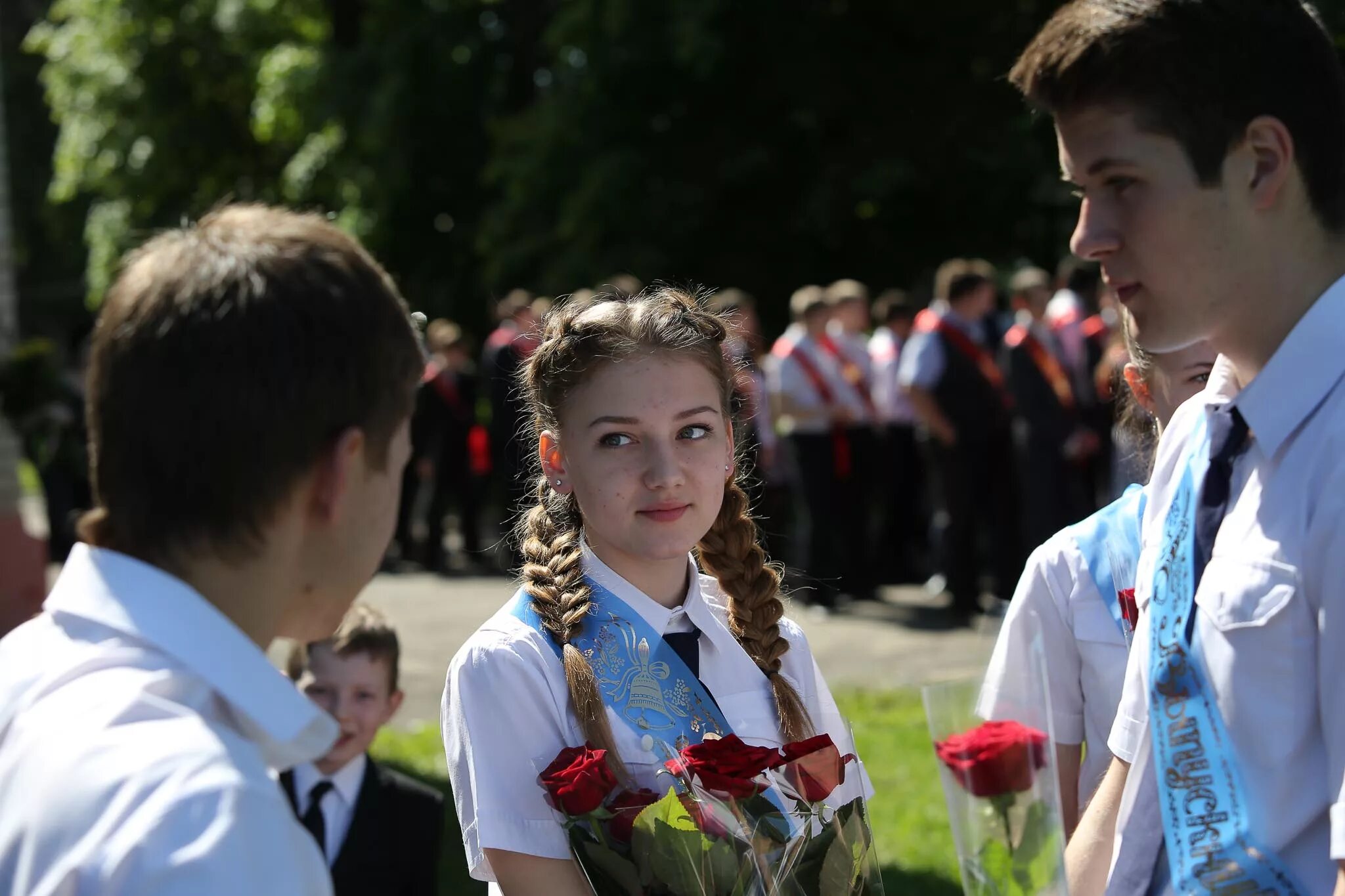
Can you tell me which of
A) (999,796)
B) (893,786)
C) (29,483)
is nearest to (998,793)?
(999,796)

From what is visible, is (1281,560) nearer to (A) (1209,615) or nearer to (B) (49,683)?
(A) (1209,615)

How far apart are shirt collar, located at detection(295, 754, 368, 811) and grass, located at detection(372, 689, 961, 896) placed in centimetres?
145

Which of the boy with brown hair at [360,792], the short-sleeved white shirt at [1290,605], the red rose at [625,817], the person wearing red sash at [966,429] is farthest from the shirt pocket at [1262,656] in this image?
the person wearing red sash at [966,429]

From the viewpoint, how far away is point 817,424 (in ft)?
35.7

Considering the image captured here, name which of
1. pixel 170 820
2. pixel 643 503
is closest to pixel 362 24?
pixel 643 503

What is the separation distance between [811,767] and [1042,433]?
8493 millimetres

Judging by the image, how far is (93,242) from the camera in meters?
23.1

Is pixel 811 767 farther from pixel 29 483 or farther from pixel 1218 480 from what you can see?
pixel 29 483

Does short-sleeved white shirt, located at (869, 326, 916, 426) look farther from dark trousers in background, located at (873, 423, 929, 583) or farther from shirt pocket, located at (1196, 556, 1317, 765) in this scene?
shirt pocket, located at (1196, 556, 1317, 765)

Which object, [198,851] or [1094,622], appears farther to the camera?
[1094,622]

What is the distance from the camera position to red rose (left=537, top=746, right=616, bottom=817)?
2180mm

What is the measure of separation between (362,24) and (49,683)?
18830mm

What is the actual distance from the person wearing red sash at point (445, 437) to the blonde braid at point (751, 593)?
10709 millimetres

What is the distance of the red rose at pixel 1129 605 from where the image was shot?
8.26 feet
